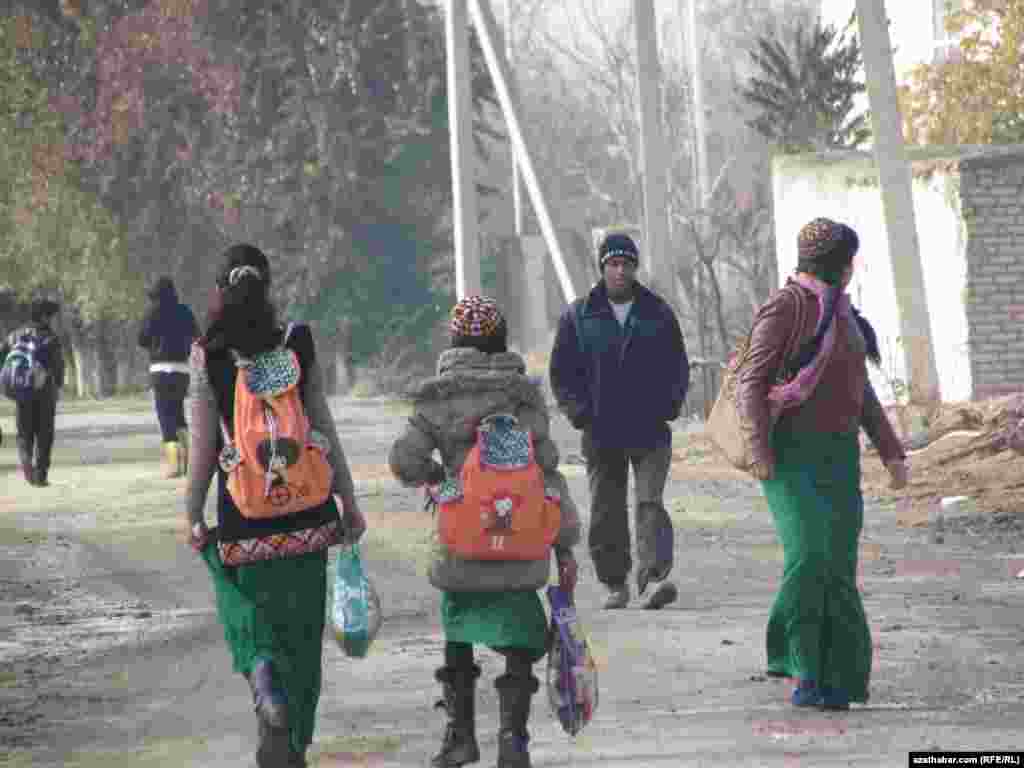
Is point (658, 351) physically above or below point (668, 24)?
below

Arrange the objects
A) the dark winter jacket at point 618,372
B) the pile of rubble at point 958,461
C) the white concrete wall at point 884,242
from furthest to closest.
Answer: the white concrete wall at point 884,242 → the pile of rubble at point 958,461 → the dark winter jacket at point 618,372

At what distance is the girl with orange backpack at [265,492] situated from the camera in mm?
8352

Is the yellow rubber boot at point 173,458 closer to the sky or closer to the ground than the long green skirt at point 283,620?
closer to the ground

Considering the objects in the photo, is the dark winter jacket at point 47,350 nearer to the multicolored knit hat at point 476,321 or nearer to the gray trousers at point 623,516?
the gray trousers at point 623,516

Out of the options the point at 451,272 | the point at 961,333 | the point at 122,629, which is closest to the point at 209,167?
the point at 451,272

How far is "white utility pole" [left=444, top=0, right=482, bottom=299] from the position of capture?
32.2 meters

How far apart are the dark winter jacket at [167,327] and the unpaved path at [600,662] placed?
4.49 meters

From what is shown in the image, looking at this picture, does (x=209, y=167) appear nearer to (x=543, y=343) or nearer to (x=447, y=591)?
(x=543, y=343)

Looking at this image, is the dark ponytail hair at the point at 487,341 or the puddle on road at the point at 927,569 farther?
the puddle on road at the point at 927,569

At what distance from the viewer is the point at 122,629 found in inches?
540

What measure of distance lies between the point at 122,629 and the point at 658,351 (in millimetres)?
3037

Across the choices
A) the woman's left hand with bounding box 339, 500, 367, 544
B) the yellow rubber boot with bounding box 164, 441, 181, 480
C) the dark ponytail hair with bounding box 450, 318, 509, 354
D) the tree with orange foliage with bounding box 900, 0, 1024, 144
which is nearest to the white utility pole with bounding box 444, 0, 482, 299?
the tree with orange foliage with bounding box 900, 0, 1024, 144

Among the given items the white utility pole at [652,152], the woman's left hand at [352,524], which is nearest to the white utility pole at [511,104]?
the white utility pole at [652,152]

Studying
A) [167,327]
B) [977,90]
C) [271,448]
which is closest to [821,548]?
[271,448]
